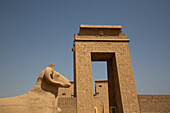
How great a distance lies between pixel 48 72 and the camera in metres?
3.81

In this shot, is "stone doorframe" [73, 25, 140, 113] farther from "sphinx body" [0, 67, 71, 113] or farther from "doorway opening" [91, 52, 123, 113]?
"sphinx body" [0, 67, 71, 113]

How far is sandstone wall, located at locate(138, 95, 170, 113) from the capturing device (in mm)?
8203

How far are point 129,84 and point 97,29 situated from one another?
4.26 meters

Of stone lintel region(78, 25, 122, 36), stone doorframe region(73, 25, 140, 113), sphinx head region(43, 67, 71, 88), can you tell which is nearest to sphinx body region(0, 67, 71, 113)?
sphinx head region(43, 67, 71, 88)

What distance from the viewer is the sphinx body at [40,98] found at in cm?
315

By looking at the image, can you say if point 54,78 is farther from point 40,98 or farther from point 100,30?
point 100,30

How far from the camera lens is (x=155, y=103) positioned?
27.2ft

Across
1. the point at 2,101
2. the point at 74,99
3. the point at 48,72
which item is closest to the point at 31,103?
the point at 2,101

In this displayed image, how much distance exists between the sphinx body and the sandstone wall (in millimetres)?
6184

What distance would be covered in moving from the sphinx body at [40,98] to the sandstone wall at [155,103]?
6.18 metres

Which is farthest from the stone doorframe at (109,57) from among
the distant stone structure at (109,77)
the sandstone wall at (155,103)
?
the sandstone wall at (155,103)

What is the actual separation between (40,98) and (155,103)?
23.7ft

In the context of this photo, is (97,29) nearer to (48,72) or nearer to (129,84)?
(129,84)

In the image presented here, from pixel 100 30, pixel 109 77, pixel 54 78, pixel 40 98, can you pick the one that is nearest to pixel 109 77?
pixel 109 77
